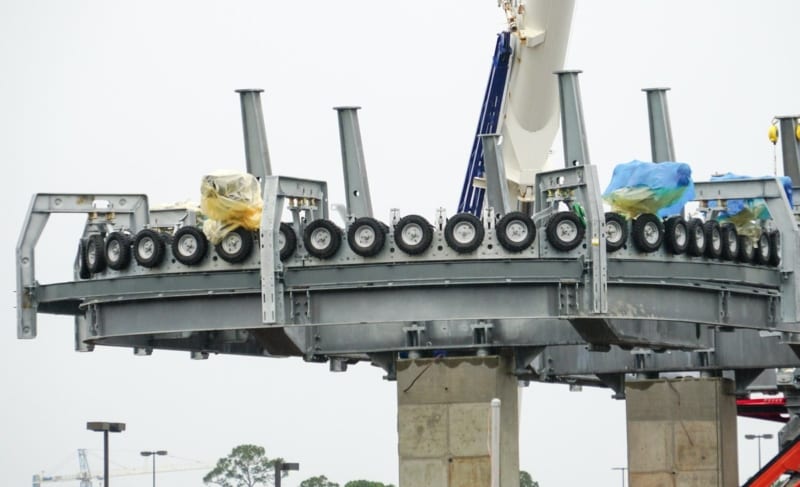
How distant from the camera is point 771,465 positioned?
74.4 m

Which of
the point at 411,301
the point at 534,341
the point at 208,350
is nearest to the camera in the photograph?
the point at 411,301

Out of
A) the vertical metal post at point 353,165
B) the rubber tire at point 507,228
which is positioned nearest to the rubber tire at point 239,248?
the vertical metal post at point 353,165

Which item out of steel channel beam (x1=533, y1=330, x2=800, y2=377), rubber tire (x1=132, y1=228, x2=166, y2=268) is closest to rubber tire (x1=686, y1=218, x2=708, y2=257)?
rubber tire (x1=132, y1=228, x2=166, y2=268)

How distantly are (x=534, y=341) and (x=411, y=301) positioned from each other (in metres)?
4.60

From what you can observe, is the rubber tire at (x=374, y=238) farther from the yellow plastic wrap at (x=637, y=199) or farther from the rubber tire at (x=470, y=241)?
the yellow plastic wrap at (x=637, y=199)

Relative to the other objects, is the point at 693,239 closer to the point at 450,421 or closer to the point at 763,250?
the point at 763,250

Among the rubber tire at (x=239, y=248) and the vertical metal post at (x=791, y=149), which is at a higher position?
the vertical metal post at (x=791, y=149)

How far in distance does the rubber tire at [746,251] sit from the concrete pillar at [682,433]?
12972 mm

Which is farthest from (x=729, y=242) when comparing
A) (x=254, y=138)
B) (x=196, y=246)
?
(x=196, y=246)

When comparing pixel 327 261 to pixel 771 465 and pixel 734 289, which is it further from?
pixel 771 465

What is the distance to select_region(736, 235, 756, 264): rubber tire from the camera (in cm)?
5562

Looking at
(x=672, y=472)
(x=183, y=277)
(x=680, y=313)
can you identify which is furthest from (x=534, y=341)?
(x=672, y=472)

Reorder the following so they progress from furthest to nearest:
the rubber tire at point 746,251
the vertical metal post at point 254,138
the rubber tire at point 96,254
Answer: the rubber tire at point 746,251, the vertical metal post at point 254,138, the rubber tire at point 96,254

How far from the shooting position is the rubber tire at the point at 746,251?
55625mm
